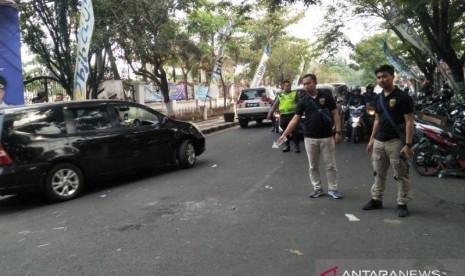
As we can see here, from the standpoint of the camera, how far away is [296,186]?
7004 mm

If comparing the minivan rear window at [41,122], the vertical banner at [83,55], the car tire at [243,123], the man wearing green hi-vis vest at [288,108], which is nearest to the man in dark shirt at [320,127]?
the minivan rear window at [41,122]

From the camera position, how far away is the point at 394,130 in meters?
5.12

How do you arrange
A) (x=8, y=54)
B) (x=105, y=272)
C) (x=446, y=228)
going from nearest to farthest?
(x=105, y=272)
(x=446, y=228)
(x=8, y=54)

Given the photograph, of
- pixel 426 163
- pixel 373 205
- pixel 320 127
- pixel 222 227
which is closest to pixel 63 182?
pixel 222 227

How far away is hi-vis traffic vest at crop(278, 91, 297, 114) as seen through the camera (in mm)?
10773

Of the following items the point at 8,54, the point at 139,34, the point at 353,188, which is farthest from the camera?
the point at 139,34

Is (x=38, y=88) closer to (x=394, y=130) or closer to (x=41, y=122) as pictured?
(x=41, y=122)

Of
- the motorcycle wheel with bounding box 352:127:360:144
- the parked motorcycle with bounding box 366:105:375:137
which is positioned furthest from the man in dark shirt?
the motorcycle wheel with bounding box 352:127:360:144

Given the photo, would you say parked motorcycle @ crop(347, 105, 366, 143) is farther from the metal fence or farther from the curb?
the metal fence

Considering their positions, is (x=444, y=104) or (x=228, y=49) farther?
(x=228, y=49)

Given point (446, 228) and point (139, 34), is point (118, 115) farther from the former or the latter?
point (139, 34)

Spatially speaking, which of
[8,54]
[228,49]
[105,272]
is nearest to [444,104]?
[105,272]

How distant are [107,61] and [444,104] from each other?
14399 mm

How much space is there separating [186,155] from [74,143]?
259 cm
